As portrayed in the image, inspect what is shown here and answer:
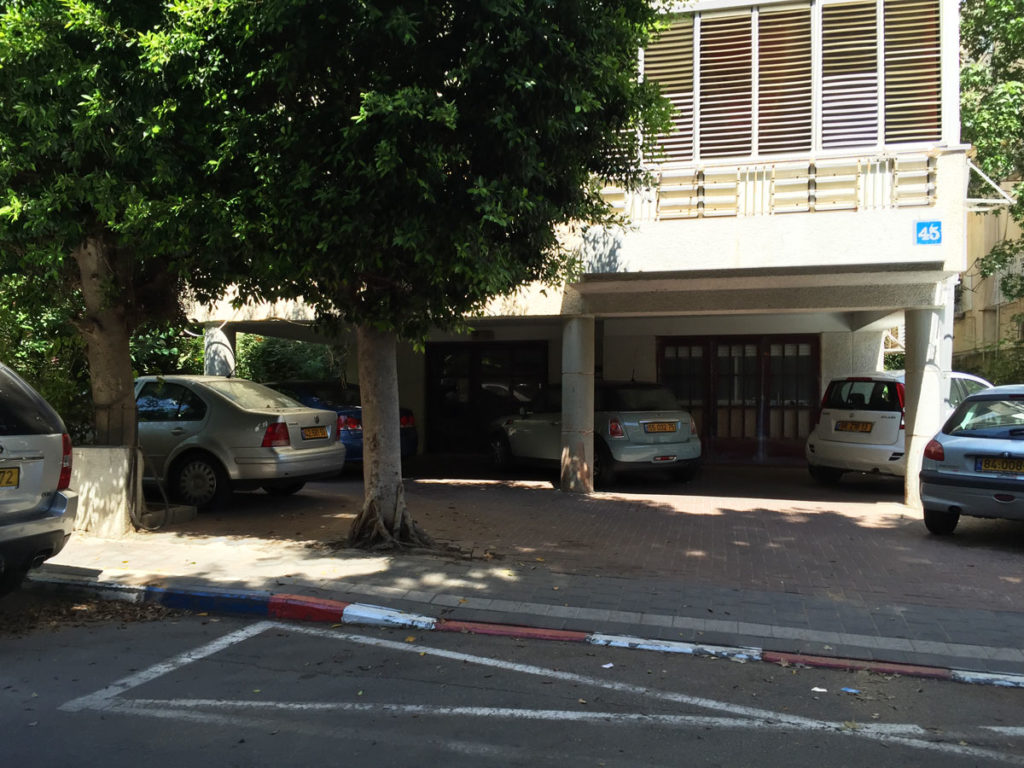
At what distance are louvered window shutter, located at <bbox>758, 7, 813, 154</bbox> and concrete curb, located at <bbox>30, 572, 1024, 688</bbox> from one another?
6.99 metres

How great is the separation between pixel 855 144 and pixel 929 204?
129 cm

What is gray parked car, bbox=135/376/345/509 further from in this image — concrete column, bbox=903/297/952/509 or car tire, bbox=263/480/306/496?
concrete column, bbox=903/297/952/509

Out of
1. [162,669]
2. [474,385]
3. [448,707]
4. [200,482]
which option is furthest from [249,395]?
[474,385]

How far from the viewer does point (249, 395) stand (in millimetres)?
9438

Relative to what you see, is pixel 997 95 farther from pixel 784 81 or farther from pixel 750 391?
pixel 784 81

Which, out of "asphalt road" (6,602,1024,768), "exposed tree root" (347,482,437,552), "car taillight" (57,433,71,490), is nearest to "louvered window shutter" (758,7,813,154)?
"exposed tree root" (347,482,437,552)

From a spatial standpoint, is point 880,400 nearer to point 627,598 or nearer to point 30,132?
point 627,598

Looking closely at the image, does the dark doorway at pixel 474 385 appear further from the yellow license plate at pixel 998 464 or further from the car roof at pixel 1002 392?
the yellow license plate at pixel 998 464

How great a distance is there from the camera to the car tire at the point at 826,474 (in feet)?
39.1

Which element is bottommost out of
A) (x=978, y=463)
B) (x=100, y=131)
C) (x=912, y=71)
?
(x=978, y=463)

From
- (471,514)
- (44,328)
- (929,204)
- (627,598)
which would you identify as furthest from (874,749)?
(44,328)

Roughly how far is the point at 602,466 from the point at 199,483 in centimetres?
538

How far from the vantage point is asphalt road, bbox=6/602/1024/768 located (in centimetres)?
350

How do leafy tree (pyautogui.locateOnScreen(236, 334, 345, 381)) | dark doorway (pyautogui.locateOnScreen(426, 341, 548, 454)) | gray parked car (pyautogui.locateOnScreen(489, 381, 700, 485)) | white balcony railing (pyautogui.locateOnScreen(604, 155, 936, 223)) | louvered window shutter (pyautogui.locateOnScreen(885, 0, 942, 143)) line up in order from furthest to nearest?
dark doorway (pyautogui.locateOnScreen(426, 341, 548, 454))
leafy tree (pyautogui.locateOnScreen(236, 334, 345, 381))
gray parked car (pyautogui.locateOnScreen(489, 381, 700, 485))
louvered window shutter (pyautogui.locateOnScreen(885, 0, 942, 143))
white balcony railing (pyautogui.locateOnScreen(604, 155, 936, 223))
